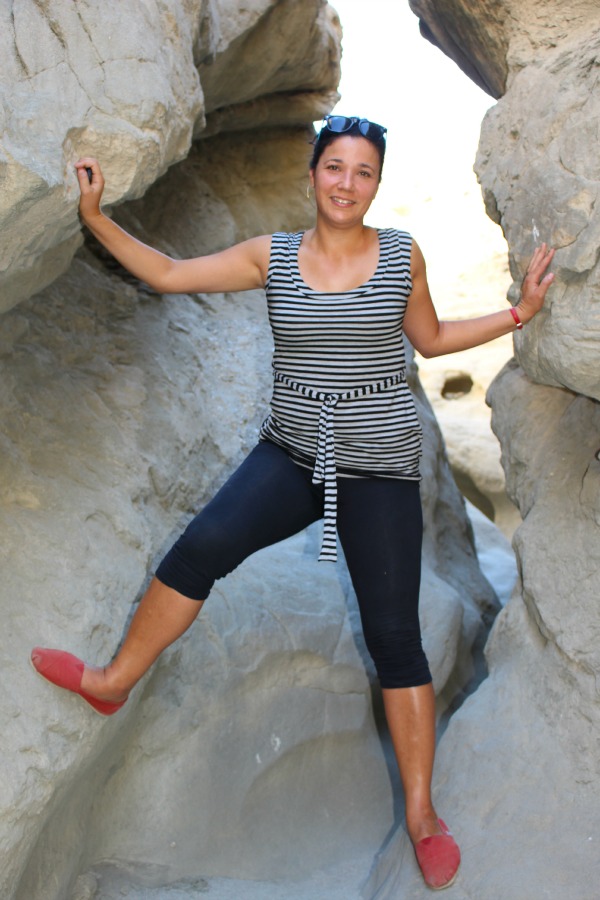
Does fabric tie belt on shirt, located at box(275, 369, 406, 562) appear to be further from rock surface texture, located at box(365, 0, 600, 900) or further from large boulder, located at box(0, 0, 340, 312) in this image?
large boulder, located at box(0, 0, 340, 312)

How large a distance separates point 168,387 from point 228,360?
2.07 ft

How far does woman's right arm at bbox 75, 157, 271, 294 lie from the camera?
7.70 feet

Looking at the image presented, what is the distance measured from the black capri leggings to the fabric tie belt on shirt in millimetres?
73

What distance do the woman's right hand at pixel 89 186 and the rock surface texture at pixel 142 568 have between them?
4 cm

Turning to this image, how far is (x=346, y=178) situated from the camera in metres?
2.41

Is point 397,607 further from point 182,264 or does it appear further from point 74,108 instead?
point 74,108

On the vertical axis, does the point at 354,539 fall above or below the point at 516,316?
below

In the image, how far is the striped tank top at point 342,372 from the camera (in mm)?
2402

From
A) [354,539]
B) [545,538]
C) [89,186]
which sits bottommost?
[545,538]

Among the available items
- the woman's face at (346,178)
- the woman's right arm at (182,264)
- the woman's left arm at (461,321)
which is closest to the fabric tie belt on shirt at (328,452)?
the woman's left arm at (461,321)

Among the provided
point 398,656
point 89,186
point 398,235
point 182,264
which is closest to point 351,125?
point 398,235

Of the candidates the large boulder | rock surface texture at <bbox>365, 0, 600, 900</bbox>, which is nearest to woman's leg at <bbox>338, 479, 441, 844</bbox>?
rock surface texture at <bbox>365, 0, 600, 900</bbox>

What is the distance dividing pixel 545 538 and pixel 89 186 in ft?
5.58

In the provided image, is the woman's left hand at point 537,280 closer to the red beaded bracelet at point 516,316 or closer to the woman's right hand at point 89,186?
the red beaded bracelet at point 516,316
